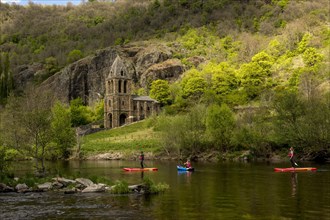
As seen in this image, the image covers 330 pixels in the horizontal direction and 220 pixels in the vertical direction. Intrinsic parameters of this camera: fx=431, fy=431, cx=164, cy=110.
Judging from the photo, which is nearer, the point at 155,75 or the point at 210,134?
the point at 210,134

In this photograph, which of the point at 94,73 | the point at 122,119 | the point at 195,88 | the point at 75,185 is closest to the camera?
the point at 75,185

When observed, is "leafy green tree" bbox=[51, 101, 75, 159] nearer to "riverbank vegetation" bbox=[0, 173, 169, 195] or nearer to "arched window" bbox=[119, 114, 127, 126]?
"riverbank vegetation" bbox=[0, 173, 169, 195]

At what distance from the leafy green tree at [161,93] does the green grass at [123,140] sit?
26.0 m

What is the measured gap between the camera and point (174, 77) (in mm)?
158250

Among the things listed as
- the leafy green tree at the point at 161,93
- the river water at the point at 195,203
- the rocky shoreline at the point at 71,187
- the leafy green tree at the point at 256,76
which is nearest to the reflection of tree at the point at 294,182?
the river water at the point at 195,203

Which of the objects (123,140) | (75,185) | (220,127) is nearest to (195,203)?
(75,185)

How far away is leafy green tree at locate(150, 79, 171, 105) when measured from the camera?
456 ft

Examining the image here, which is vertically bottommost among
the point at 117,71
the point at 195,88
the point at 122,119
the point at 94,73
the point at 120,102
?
the point at 122,119

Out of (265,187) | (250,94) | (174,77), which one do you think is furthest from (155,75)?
(265,187)

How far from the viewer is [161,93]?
139m

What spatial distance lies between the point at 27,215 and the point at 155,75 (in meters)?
134

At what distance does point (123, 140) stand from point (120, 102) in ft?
109

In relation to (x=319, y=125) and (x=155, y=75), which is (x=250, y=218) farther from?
(x=155, y=75)

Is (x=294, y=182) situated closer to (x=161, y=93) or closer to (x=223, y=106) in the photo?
(x=223, y=106)
